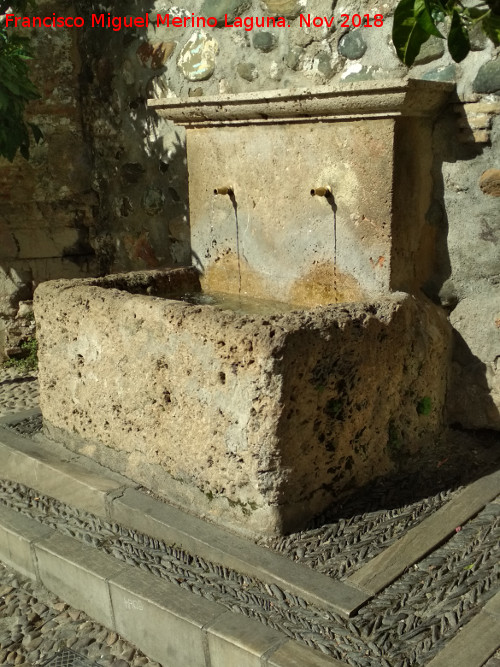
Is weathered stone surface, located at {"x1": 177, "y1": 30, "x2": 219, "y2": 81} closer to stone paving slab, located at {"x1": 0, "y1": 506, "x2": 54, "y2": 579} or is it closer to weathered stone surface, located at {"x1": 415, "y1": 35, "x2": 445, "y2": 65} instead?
weathered stone surface, located at {"x1": 415, "y1": 35, "x2": 445, "y2": 65}

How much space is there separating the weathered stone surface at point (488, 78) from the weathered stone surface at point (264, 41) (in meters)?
0.99

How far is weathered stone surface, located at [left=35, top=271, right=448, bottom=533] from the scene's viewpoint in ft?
7.31

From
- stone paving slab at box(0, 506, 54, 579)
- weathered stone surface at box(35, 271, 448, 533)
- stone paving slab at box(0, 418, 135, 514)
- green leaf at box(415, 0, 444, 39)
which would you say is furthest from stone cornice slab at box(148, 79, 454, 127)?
stone paving slab at box(0, 506, 54, 579)

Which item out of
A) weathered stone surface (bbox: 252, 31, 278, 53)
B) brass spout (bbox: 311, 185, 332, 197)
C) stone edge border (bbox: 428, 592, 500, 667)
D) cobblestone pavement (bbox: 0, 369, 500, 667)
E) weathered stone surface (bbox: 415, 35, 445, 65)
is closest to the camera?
stone edge border (bbox: 428, 592, 500, 667)

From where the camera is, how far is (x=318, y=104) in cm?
264

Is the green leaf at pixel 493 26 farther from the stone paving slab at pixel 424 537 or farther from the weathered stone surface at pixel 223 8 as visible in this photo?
the weathered stone surface at pixel 223 8

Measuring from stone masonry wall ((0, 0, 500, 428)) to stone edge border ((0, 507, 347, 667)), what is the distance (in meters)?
1.40

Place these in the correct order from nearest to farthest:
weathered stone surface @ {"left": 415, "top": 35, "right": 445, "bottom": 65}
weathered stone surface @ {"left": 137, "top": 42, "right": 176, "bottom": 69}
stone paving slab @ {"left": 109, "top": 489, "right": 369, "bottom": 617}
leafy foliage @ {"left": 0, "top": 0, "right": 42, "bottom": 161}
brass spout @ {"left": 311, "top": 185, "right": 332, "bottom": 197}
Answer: stone paving slab @ {"left": 109, "top": 489, "right": 369, "bottom": 617}
weathered stone surface @ {"left": 415, "top": 35, "right": 445, "bottom": 65}
brass spout @ {"left": 311, "top": 185, "right": 332, "bottom": 197}
leafy foliage @ {"left": 0, "top": 0, "right": 42, "bottom": 161}
weathered stone surface @ {"left": 137, "top": 42, "right": 176, "bottom": 69}

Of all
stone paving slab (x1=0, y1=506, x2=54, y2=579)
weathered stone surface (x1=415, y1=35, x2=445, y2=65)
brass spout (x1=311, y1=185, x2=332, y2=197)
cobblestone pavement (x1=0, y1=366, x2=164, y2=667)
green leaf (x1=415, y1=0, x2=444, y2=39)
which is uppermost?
weathered stone surface (x1=415, y1=35, x2=445, y2=65)

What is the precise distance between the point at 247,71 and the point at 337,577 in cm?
229

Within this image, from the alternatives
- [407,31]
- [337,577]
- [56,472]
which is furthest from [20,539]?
[407,31]

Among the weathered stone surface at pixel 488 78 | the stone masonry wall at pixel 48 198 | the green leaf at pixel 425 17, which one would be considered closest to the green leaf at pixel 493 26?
the green leaf at pixel 425 17

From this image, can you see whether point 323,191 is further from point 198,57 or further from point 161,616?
point 161,616

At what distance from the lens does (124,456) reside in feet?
9.12
